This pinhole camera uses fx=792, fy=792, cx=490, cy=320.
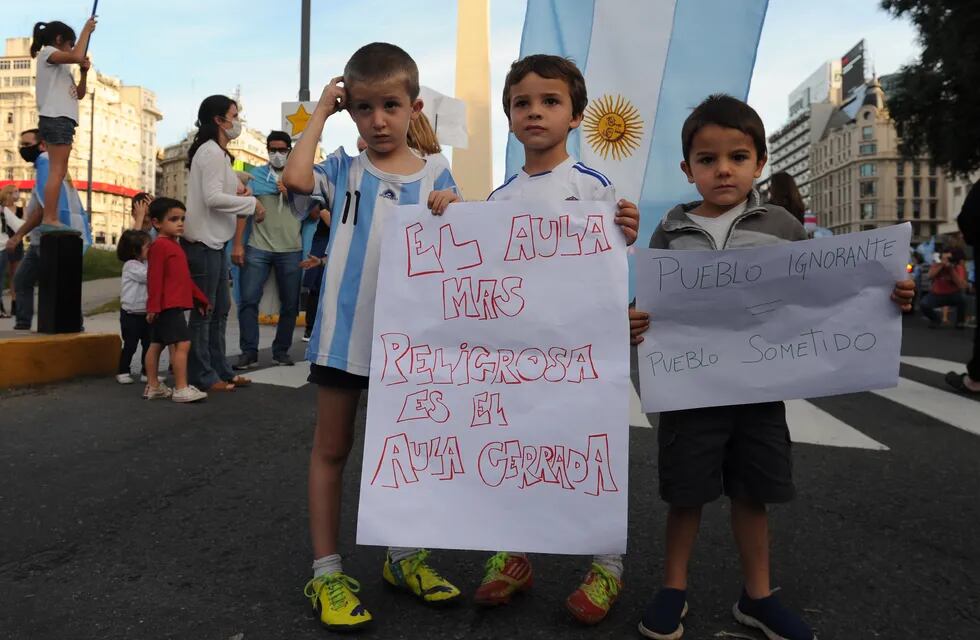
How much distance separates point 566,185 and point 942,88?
22.3 metres

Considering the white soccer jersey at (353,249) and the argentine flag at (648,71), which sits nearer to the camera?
the white soccer jersey at (353,249)

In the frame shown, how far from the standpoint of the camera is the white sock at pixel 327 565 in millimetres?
2166

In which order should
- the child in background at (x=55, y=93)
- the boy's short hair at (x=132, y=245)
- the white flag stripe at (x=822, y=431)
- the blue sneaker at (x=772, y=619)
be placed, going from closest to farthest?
Result: the blue sneaker at (x=772, y=619) → the white flag stripe at (x=822, y=431) → the boy's short hair at (x=132, y=245) → the child in background at (x=55, y=93)

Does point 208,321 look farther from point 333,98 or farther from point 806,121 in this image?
point 806,121

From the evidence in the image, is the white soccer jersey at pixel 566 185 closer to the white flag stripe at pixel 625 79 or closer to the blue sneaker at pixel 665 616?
the blue sneaker at pixel 665 616

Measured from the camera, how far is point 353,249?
2.21 metres

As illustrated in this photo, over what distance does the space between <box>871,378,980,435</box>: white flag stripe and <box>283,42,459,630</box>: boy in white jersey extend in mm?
3573

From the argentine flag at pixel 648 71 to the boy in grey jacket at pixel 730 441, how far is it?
182cm

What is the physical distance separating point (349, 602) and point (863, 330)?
1536 mm

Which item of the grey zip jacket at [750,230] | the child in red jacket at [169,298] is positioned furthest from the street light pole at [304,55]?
the grey zip jacket at [750,230]

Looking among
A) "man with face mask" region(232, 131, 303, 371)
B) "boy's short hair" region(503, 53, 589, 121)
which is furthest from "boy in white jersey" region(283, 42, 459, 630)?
"man with face mask" region(232, 131, 303, 371)

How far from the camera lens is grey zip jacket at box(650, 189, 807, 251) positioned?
2.18 m

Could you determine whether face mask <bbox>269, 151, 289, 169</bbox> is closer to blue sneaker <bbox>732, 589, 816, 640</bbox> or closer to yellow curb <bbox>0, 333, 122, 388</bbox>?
yellow curb <bbox>0, 333, 122, 388</bbox>

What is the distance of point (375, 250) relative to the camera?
221 centimetres
